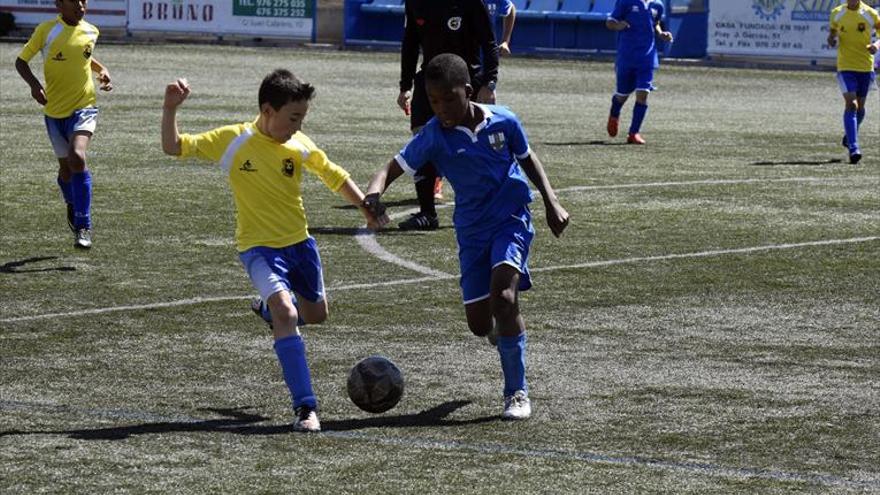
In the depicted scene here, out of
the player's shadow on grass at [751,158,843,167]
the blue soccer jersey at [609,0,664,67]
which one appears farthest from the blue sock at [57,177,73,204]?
the blue soccer jersey at [609,0,664,67]

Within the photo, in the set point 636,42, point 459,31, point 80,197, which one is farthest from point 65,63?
point 636,42

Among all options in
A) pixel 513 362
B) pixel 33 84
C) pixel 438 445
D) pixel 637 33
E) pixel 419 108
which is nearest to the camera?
pixel 438 445

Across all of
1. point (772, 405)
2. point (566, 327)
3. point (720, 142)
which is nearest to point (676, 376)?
point (772, 405)

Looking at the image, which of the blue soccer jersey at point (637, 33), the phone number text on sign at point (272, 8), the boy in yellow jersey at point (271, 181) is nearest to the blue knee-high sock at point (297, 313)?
the boy in yellow jersey at point (271, 181)

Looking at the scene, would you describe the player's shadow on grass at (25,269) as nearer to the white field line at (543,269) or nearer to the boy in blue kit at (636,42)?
the white field line at (543,269)

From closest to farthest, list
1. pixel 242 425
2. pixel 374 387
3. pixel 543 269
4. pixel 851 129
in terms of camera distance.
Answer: pixel 242 425 → pixel 374 387 → pixel 543 269 → pixel 851 129

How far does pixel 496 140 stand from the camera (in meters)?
8.89

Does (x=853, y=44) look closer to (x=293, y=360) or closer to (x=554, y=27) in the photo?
(x=293, y=360)

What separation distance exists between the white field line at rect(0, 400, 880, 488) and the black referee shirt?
25.1 ft

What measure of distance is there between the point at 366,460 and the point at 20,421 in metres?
1.77

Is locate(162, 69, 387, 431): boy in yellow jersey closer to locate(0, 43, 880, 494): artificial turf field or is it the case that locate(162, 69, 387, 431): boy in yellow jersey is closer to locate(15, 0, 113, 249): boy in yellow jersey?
locate(0, 43, 880, 494): artificial turf field

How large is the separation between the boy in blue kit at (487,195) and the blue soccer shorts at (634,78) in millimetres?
16977

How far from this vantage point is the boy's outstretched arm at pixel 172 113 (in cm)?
850

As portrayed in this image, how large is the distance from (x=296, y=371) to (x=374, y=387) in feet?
1.29
